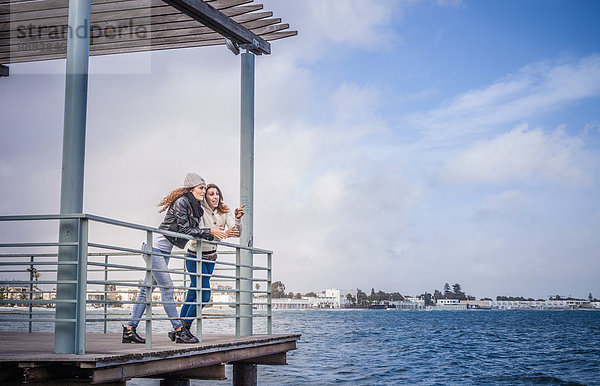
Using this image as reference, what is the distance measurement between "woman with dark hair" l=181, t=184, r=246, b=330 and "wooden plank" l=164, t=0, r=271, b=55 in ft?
8.80

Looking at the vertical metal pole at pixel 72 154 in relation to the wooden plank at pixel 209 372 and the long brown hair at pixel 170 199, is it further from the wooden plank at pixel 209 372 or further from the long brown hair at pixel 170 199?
the wooden plank at pixel 209 372

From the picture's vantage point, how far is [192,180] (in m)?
7.83

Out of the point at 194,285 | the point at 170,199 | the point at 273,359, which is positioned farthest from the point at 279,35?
the point at 273,359

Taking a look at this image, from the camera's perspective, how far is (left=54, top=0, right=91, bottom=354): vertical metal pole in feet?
19.7

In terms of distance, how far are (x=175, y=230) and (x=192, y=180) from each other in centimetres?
63

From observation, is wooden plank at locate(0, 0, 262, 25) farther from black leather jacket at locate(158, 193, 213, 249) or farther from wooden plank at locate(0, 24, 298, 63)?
black leather jacket at locate(158, 193, 213, 249)

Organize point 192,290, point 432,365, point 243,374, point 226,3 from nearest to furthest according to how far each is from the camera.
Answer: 1. point 192,290
2. point 243,374
3. point 226,3
4. point 432,365

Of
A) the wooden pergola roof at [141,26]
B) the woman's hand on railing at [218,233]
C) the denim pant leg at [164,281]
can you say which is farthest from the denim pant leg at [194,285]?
the wooden pergola roof at [141,26]

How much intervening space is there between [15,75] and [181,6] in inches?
181

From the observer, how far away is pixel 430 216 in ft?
252

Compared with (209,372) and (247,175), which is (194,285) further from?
A: (247,175)

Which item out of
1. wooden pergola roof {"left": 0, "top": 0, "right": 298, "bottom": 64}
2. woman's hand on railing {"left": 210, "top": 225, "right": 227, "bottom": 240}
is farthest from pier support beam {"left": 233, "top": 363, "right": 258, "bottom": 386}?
wooden pergola roof {"left": 0, "top": 0, "right": 298, "bottom": 64}

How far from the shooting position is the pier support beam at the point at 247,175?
9.84m

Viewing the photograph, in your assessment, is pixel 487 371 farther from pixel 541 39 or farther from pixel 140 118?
pixel 541 39
